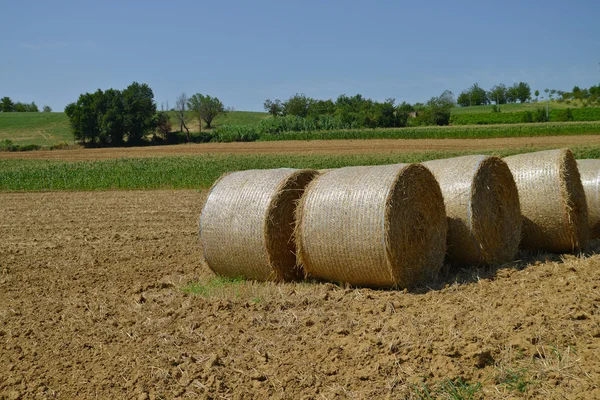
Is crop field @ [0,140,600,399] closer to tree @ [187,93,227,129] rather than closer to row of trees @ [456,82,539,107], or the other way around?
tree @ [187,93,227,129]

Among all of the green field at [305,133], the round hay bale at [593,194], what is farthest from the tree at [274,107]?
the round hay bale at [593,194]

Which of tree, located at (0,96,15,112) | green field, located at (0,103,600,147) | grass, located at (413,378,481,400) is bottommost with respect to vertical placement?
grass, located at (413,378,481,400)

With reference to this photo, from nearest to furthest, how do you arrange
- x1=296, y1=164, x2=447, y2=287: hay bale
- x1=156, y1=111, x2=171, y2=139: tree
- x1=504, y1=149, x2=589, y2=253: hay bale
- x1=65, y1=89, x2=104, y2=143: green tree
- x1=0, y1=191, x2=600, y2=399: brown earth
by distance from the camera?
1. x1=0, y1=191, x2=600, y2=399: brown earth
2. x1=296, y1=164, x2=447, y2=287: hay bale
3. x1=504, y1=149, x2=589, y2=253: hay bale
4. x1=65, y1=89, x2=104, y2=143: green tree
5. x1=156, y1=111, x2=171, y2=139: tree

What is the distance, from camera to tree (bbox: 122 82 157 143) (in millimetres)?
68688

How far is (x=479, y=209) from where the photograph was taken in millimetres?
7883

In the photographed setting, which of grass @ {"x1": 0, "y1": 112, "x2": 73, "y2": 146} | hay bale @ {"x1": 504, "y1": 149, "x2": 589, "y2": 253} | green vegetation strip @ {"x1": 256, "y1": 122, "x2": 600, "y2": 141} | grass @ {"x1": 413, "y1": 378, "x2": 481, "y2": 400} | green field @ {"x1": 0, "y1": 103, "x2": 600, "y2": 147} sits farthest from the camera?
grass @ {"x1": 0, "y1": 112, "x2": 73, "y2": 146}

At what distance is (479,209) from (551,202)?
142 cm

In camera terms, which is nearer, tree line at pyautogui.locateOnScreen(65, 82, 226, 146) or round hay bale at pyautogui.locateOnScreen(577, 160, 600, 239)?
round hay bale at pyautogui.locateOnScreen(577, 160, 600, 239)

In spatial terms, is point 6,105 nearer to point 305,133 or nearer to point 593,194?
point 305,133

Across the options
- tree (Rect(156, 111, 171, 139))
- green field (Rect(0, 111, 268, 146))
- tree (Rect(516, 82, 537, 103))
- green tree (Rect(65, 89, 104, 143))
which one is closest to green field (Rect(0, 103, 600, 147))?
green field (Rect(0, 111, 268, 146))

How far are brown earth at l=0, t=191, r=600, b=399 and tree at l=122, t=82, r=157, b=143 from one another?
203ft

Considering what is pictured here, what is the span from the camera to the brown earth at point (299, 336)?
4961mm

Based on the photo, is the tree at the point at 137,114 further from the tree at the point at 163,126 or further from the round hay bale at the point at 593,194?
the round hay bale at the point at 593,194

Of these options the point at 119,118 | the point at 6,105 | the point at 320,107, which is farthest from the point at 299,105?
the point at 6,105
